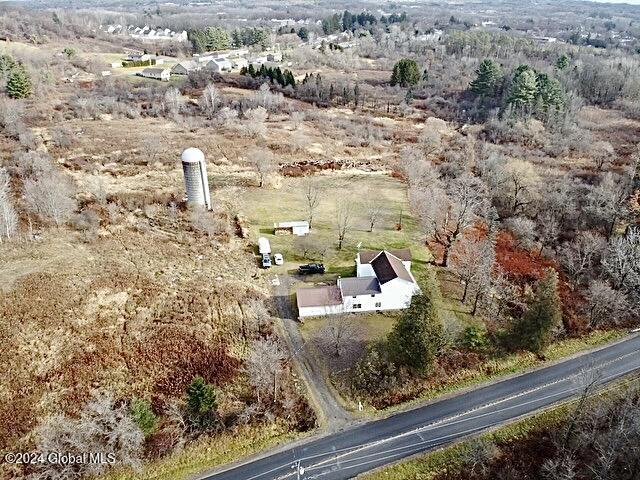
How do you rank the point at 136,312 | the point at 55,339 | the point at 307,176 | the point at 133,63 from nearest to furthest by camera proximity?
the point at 55,339 < the point at 136,312 < the point at 307,176 < the point at 133,63

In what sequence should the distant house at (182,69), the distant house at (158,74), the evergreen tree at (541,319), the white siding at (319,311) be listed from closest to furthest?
1. the evergreen tree at (541,319)
2. the white siding at (319,311)
3. the distant house at (158,74)
4. the distant house at (182,69)

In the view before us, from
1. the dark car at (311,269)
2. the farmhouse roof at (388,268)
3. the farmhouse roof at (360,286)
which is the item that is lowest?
the dark car at (311,269)

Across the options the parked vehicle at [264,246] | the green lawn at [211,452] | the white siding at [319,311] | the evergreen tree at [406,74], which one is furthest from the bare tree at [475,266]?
the evergreen tree at [406,74]

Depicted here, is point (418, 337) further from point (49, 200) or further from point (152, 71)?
point (152, 71)

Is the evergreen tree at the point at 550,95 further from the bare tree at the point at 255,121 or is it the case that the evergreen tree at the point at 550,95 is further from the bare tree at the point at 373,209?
the bare tree at the point at 255,121

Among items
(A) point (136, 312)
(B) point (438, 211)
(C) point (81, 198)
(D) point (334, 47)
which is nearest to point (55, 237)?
(C) point (81, 198)

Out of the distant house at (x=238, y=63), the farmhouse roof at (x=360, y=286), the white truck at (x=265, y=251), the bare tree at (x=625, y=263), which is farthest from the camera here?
the distant house at (x=238, y=63)

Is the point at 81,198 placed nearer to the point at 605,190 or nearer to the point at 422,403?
the point at 422,403
